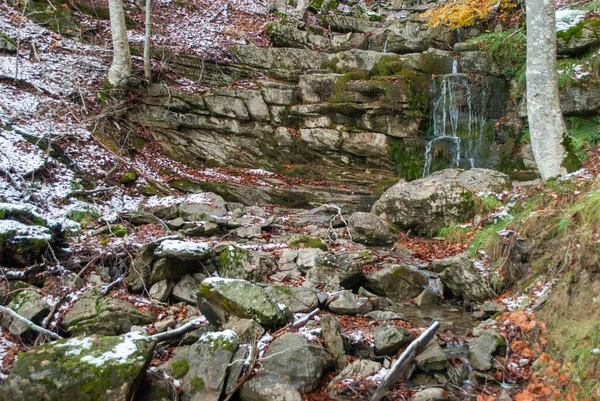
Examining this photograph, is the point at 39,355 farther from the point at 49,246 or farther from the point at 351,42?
the point at 351,42

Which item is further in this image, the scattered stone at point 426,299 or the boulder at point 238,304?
the scattered stone at point 426,299

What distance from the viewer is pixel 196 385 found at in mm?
3990

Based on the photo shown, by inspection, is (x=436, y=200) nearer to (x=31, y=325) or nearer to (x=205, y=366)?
(x=205, y=366)

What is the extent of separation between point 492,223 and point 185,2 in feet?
49.8

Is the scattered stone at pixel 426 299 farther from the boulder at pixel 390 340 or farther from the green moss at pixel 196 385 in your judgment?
the green moss at pixel 196 385

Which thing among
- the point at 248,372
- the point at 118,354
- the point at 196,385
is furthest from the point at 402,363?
the point at 118,354

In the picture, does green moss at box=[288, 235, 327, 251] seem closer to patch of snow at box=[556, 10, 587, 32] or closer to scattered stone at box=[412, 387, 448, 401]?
scattered stone at box=[412, 387, 448, 401]

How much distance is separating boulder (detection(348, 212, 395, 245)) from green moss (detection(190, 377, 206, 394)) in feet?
16.0

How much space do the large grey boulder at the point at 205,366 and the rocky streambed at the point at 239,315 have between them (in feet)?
0.04

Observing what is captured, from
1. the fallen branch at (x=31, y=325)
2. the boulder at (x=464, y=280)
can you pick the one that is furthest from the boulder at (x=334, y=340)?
the fallen branch at (x=31, y=325)

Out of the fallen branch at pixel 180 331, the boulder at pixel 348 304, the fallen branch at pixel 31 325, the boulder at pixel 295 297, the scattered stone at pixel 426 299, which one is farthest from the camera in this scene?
the scattered stone at pixel 426 299

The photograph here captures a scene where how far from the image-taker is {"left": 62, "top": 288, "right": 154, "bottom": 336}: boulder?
15.9 feet

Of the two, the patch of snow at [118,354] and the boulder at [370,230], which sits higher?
the boulder at [370,230]

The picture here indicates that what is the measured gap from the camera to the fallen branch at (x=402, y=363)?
12.8 ft
